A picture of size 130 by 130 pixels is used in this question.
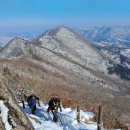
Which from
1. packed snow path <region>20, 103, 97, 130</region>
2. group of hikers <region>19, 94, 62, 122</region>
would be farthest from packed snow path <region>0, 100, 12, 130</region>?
group of hikers <region>19, 94, 62, 122</region>

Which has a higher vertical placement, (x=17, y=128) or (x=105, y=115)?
(x=17, y=128)

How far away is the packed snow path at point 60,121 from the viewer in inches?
985

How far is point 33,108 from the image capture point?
28906 mm

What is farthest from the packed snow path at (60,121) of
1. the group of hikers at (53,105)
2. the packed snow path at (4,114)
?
the packed snow path at (4,114)

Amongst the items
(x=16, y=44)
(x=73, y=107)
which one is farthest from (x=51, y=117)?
(x=16, y=44)

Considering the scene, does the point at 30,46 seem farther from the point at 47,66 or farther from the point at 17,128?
the point at 17,128

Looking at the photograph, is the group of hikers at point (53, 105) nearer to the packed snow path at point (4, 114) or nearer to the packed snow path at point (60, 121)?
the packed snow path at point (60, 121)

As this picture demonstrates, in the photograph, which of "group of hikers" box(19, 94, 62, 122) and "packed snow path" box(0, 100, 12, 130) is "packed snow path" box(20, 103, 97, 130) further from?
"packed snow path" box(0, 100, 12, 130)

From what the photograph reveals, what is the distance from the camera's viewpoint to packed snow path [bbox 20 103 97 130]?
82.1 ft

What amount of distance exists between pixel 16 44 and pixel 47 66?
37.9 meters

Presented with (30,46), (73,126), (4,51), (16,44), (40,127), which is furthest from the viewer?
(4,51)

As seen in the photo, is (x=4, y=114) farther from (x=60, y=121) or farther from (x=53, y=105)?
(x=53, y=105)

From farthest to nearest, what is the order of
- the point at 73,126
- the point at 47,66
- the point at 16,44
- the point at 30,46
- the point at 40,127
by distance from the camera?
the point at 16,44 < the point at 30,46 < the point at 47,66 < the point at 73,126 < the point at 40,127

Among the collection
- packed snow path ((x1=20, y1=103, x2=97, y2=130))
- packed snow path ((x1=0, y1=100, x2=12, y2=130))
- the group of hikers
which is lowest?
packed snow path ((x1=20, y1=103, x2=97, y2=130))
